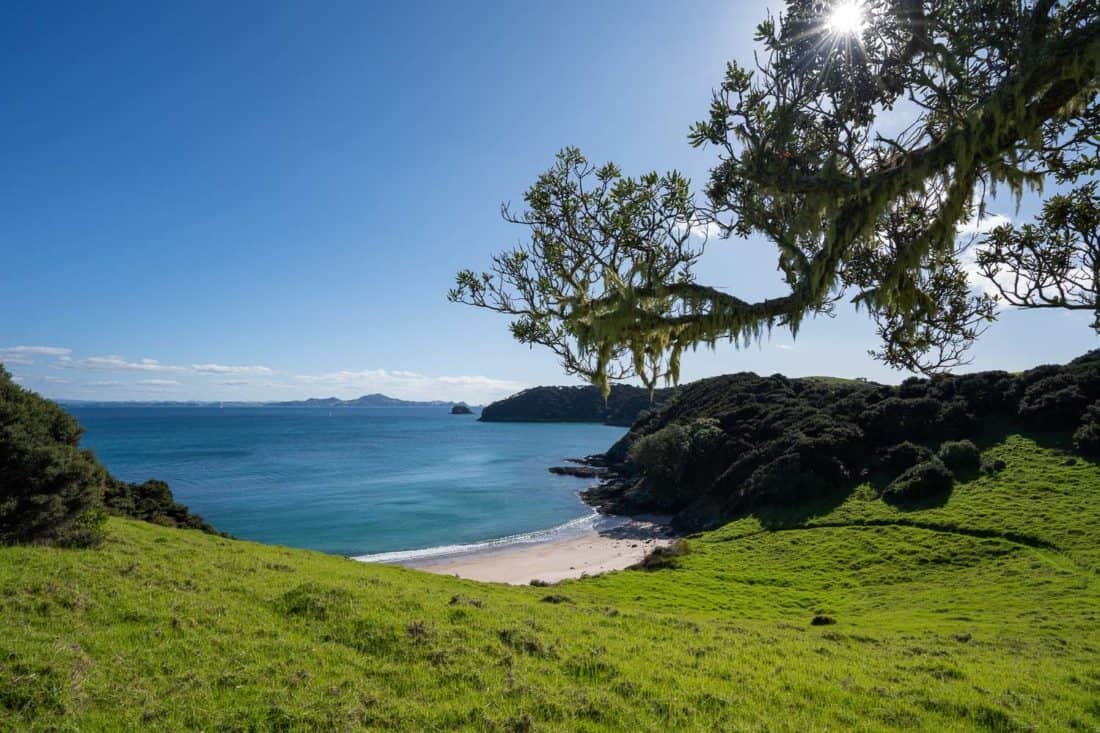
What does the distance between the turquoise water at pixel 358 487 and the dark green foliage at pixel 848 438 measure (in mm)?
13962

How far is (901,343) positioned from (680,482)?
165 feet

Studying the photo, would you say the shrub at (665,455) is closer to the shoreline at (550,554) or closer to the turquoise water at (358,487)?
the shoreline at (550,554)

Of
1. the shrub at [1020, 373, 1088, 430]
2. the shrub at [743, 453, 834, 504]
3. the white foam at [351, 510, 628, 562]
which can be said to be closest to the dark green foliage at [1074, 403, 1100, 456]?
the shrub at [1020, 373, 1088, 430]

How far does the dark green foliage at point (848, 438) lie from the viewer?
38469 millimetres

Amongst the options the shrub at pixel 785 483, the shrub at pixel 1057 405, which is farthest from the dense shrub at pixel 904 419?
the shrub at pixel 785 483

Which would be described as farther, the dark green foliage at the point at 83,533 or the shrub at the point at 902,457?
the shrub at the point at 902,457

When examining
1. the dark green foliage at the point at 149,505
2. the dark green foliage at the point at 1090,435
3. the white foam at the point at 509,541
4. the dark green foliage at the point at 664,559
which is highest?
the dark green foliage at the point at 1090,435

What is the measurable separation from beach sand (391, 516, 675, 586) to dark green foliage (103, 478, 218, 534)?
15.1 metres

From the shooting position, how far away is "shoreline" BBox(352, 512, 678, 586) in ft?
121

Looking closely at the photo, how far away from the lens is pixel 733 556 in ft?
107

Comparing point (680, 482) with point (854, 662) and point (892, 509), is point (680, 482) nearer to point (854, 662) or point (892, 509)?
point (892, 509)

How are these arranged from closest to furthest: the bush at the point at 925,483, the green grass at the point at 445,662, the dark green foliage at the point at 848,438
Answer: the green grass at the point at 445,662 → the bush at the point at 925,483 → the dark green foliage at the point at 848,438

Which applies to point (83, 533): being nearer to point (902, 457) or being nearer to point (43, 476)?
point (43, 476)

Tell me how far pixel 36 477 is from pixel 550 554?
3366 cm
